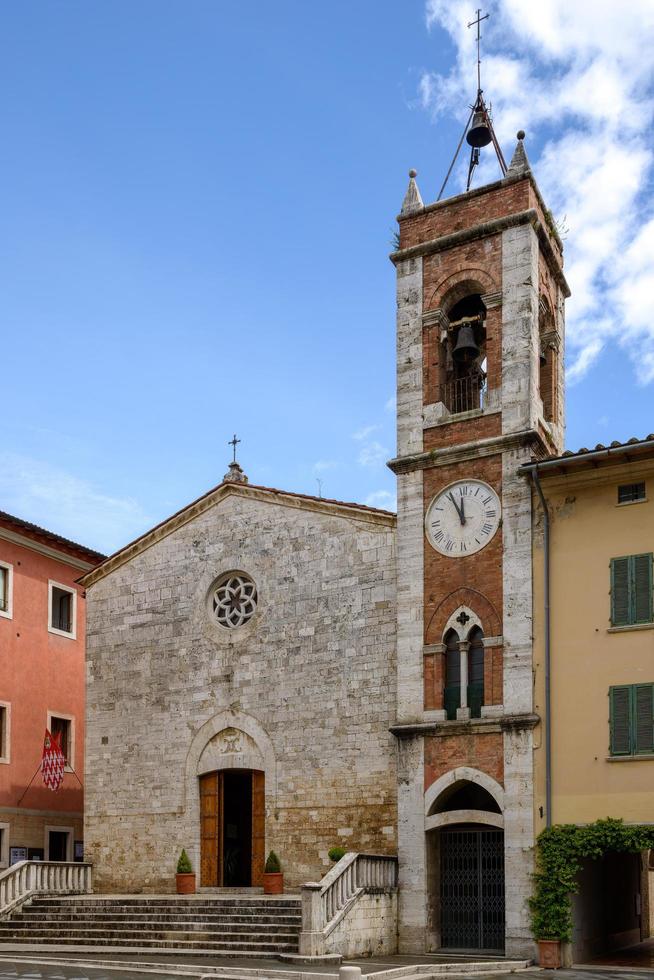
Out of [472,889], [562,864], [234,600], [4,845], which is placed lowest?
[4,845]

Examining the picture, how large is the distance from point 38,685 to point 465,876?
1333cm

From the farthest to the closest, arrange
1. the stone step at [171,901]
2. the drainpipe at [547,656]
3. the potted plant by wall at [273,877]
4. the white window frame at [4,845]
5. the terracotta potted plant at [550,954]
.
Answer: the white window frame at [4,845] → the potted plant by wall at [273,877] → the stone step at [171,901] → the drainpipe at [547,656] → the terracotta potted plant at [550,954]

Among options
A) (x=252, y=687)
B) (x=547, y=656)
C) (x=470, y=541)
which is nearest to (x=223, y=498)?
(x=252, y=687)

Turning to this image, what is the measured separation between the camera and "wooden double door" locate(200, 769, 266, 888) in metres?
24.5

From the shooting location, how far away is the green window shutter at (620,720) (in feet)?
65.8

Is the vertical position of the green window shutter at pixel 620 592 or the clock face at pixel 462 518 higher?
the clock face at pixel 462 518

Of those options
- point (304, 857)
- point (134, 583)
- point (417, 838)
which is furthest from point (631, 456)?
point (134, 583)

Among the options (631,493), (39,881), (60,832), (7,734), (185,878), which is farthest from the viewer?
(60,832)

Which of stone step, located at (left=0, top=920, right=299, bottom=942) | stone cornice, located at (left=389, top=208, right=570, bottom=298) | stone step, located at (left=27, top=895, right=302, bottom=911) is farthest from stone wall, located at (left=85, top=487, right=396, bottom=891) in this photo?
stone cornice, located at (left=389, top=208, right=570, bottom=298)

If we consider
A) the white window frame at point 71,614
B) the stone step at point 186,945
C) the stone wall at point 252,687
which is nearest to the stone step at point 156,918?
the stone step at point 186,945

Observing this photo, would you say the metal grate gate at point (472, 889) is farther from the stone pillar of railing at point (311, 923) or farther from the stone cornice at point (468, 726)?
the stone pillar of railing at point (311, 923)

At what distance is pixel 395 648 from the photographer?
23172 millimetres

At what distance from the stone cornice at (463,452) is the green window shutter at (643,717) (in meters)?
4.99

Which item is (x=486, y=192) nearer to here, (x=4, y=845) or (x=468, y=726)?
(x=468, y=726)
